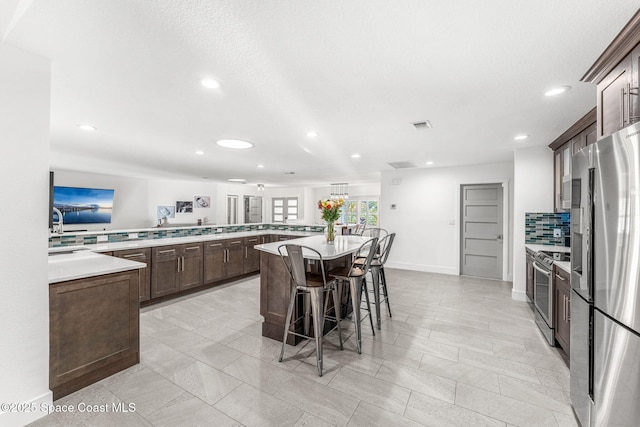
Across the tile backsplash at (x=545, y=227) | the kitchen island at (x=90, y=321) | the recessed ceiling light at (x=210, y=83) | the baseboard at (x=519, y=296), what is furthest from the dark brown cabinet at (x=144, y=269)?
the tile backsplash at (x=545, y=227)

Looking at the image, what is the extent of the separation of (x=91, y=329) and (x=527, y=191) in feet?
18.4

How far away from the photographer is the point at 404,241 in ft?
21.1

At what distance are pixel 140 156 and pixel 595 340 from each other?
20.2ft

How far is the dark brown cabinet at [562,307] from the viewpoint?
2443 mm

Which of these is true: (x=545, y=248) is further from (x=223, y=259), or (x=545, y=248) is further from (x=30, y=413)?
(x=30, y=413)

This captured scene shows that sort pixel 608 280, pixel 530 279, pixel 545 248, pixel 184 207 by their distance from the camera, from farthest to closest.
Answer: pixel 184 207 → pixel 530 279 → pixel 545 248 → pixel 608 280

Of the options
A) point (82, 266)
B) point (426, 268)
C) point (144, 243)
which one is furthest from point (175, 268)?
point (426, 268)

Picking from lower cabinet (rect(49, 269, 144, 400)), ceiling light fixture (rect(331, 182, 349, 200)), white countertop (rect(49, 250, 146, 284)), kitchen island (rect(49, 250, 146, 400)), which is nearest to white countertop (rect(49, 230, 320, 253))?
white countertop (rect(49, 250, 146, 284))

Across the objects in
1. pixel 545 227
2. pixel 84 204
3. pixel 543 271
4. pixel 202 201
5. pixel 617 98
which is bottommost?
pixel 543 271

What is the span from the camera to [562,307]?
2.60 metres

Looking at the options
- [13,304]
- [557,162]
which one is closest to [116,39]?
[13,304]

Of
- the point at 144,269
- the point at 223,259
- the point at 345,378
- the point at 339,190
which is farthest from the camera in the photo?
the point at 339,190

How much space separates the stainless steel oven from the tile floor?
14cm

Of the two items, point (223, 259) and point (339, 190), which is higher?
point (339, 190)
